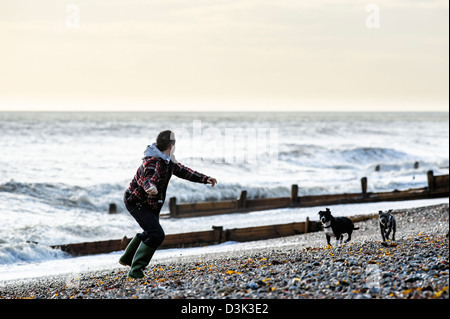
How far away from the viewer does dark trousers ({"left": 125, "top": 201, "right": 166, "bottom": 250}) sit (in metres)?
7.40

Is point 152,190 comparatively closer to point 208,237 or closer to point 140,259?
point 140,259

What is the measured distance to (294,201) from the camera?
72.9 feet

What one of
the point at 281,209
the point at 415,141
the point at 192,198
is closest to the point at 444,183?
the point at 281,209

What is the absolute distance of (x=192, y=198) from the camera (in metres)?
26.6

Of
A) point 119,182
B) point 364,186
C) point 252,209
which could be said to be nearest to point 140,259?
point 252,209

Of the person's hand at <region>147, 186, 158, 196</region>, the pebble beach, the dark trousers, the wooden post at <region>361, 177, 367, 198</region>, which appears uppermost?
the person's hand at <region>147, 186, 158, 196</region>

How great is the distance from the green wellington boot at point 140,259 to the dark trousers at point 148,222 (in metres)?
0.08

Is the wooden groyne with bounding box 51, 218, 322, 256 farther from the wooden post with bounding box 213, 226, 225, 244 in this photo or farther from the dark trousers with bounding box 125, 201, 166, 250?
the dark trousers with bounding box 125, 201, 166, 250

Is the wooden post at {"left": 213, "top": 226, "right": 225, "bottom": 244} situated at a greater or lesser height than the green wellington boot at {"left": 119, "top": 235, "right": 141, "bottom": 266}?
lesser

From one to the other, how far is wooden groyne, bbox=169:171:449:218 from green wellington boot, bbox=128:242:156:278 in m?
12.5

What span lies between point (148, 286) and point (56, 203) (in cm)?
1680

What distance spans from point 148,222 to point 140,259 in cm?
59

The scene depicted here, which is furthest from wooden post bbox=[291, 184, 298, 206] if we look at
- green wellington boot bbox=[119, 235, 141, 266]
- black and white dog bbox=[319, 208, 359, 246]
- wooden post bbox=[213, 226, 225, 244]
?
green wellington boot bbox=[119, 235, 141, 266]
